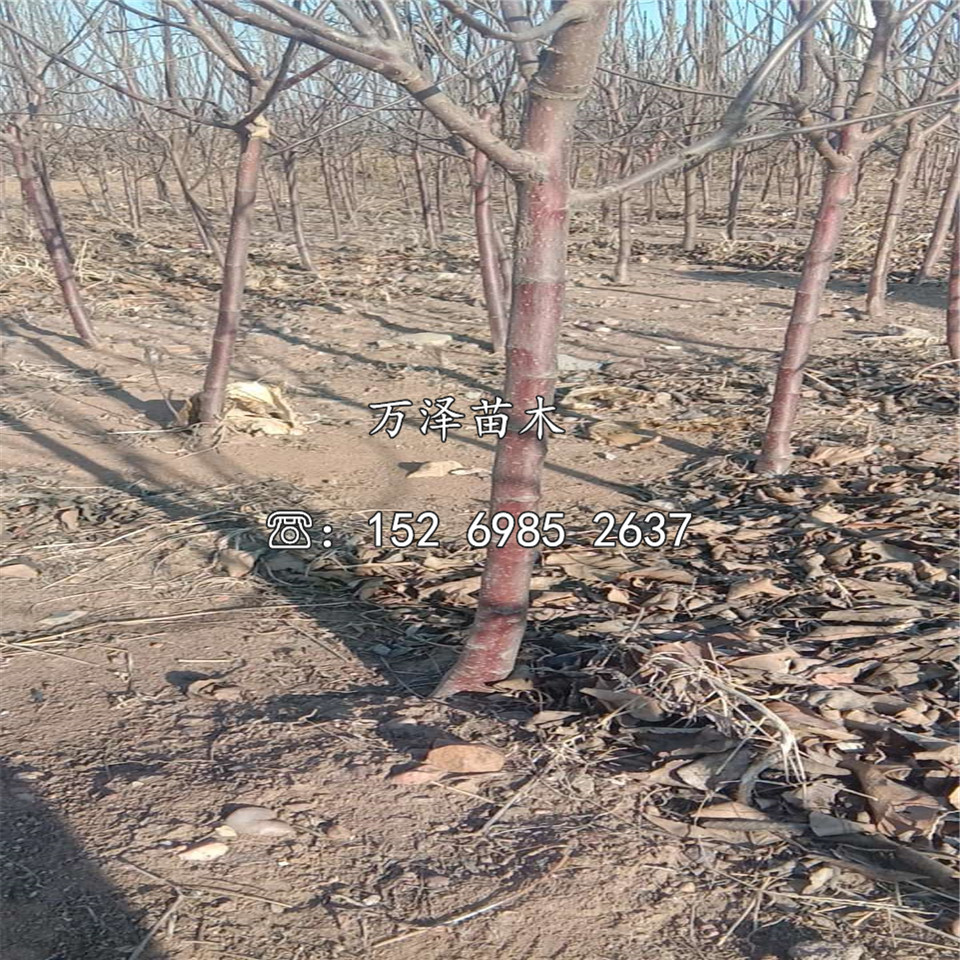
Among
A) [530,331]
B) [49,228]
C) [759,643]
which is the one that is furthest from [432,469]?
[49,228]

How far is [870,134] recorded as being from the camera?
420 cm

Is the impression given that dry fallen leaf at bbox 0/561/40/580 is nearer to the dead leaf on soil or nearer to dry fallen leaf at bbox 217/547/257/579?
dry fallen leaf at bbox 217/547/257/579

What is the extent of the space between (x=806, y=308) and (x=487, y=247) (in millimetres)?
3453

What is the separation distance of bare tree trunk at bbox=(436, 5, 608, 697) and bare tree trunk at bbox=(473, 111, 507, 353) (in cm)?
470

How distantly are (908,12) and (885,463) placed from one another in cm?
195

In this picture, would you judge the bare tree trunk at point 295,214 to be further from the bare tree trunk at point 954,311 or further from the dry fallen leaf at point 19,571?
the dry fallen leaf at point 19,571

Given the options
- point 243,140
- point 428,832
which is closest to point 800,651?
point 428,832

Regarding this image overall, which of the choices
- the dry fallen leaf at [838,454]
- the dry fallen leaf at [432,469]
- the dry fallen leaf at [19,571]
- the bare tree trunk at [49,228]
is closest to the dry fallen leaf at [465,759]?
the dry fallen leaf at [19,571]

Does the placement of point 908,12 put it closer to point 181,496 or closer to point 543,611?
point 543,611

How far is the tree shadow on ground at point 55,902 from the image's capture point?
1786mm

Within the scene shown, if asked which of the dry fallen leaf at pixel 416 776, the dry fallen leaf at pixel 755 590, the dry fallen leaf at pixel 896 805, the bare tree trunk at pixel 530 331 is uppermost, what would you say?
the bare tree trunk at pixel 530 331

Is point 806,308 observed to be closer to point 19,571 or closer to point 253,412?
point 253,412

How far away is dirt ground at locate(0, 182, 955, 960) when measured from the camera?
1839 millimetres

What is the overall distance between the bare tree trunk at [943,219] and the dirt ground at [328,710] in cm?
131
